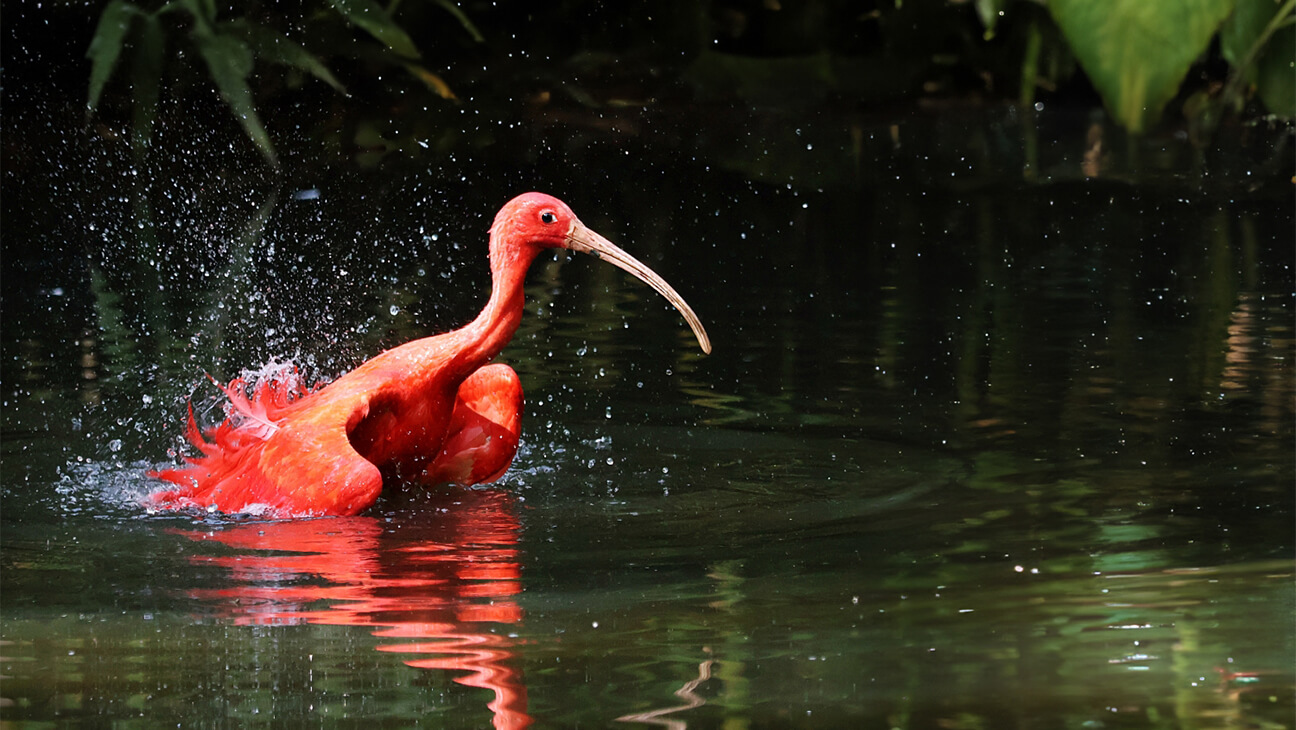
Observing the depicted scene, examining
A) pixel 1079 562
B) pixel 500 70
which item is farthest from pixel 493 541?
pixel 500 70

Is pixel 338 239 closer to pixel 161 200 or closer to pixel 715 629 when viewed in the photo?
pixel 161 200

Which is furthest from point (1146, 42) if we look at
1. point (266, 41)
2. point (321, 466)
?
point (266, 41)

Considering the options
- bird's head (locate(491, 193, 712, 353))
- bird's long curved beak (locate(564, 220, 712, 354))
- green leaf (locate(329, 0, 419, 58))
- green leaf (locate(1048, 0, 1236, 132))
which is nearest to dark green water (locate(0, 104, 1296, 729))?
bird's long curved beak (locate(564, 220, 712, 354))

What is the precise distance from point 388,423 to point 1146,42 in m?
2.80

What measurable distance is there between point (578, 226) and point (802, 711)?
7.97ft

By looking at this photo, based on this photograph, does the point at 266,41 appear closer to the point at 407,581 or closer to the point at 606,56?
the point at 606,56

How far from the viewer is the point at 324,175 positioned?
1184 cm

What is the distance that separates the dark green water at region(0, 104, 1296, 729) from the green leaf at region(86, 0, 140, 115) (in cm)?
92

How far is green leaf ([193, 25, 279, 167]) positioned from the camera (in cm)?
1123

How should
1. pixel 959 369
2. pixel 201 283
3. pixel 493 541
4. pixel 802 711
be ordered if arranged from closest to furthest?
1. pixel 802 711
2. pixel 493 541
3. pixel 959 369
4. pixel 201 283

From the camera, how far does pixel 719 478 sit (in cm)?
529

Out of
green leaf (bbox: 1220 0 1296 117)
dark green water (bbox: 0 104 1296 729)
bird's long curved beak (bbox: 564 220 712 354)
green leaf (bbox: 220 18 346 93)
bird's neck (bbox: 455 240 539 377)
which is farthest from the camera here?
green leaf (bbox: 220 18 346 93)

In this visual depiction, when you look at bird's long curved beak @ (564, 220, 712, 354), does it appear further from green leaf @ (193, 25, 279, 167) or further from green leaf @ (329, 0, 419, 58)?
green leaf @ (329, 0, 419, 58)

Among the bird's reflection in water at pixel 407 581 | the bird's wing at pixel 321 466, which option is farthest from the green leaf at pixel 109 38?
the bird's reflection in water at pixel 407 581
